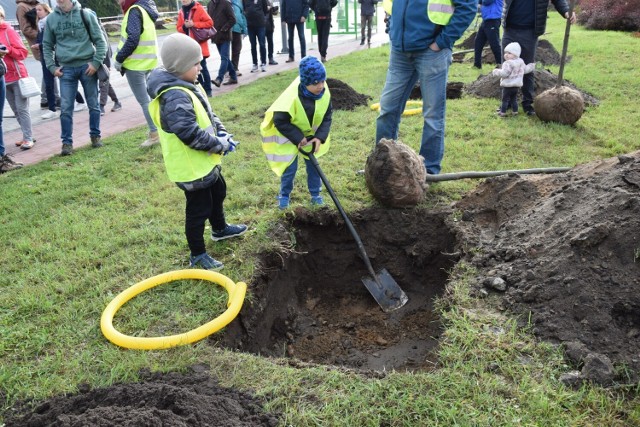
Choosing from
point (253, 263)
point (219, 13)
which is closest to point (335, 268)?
point (253, 263)

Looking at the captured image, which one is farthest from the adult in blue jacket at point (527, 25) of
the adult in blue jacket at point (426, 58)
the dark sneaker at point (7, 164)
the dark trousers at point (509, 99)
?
the dark sneaker at point (7, 164)

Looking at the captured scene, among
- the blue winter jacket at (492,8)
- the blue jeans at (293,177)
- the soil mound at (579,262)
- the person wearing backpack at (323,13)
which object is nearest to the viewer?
the soil mound at (579,262)

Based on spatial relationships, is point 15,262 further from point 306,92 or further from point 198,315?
point 306,92

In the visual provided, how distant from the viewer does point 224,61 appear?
10.6m

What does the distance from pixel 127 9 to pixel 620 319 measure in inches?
266

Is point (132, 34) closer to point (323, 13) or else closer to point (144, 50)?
point (144, 50)

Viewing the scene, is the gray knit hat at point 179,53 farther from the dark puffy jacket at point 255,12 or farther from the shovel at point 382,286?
the dark puffy jacket at point 255,12

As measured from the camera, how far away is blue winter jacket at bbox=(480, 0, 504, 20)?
9359 millimetres

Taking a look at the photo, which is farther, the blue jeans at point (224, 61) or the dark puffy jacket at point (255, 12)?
the dark puffy jacket at point (255, 12)

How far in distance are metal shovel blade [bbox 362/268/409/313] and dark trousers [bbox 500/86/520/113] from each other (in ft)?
13.5

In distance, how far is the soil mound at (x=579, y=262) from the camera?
2777mm

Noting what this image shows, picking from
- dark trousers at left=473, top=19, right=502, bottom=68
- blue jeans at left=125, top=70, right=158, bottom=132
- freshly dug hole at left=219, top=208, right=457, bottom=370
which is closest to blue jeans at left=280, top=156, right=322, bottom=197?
freshly dug hole at left=219, top=208, right=457, bottom=370

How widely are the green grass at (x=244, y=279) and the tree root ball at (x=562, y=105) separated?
0.24 meters

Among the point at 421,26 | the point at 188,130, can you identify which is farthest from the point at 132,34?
the point at 421,26
